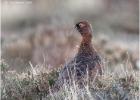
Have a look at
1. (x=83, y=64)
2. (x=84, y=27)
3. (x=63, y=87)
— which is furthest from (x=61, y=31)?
(x=63, y=87)

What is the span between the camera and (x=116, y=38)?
23750 millimetres

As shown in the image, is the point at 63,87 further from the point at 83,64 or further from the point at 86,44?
the point at 86,44

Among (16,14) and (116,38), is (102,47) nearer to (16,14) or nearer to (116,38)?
(116,38)

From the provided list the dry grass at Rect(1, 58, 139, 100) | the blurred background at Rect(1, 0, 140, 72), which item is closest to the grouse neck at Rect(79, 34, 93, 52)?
the dry grass at Rect(1, 58, 139, 100)

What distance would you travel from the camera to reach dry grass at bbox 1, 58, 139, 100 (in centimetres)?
873

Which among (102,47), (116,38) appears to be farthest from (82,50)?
(116,38)

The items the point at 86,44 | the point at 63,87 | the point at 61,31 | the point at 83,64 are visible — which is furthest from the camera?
the point at 61,31

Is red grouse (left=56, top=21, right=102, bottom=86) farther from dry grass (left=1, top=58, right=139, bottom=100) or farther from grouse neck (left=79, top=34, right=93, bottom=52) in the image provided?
dry grass (left=1, top=58, right=139, bottom=100)

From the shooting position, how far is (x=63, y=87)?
9.02 metres

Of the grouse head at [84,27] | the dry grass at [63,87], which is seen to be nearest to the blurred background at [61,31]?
the dry grass at [63,87]

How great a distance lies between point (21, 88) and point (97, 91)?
1.23 m

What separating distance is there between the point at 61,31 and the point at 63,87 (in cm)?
1053

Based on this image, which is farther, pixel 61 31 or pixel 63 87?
pixel 61 31

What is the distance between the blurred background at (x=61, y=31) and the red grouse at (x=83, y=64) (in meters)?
1.44
